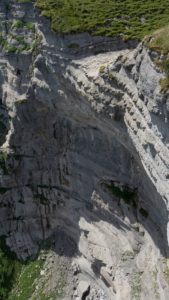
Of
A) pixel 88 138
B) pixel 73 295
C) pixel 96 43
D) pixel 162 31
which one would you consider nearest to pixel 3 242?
pixel 73 295

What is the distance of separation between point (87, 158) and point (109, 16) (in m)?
11.2

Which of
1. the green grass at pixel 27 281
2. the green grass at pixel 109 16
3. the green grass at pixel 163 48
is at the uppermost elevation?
the green grass at pixel 109 16

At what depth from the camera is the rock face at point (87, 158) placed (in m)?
29.1

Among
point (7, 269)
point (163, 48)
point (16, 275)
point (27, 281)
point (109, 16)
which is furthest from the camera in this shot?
point (7, 269)

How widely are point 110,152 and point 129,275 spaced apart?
912 centimetres

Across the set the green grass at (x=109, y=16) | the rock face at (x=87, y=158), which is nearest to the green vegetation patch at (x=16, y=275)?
the rock face at (x=87, y=158)

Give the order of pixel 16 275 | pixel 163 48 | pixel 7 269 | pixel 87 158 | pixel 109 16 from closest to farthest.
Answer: pixel 163 48
pixel 109 16
pixel 87 158
pixel 16 275
pixel 7 269

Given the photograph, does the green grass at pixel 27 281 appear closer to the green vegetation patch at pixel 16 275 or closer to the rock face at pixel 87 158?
the green vegetation patch at pixel 16 275

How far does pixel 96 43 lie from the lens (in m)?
34.8

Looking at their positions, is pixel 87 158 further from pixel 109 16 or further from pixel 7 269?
pixel 7 269

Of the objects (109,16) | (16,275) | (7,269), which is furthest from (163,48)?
(7,269)

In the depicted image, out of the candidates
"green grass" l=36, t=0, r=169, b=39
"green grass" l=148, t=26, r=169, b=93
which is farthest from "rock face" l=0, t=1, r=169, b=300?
"green grass" l=36, t=0, r=169, b=39

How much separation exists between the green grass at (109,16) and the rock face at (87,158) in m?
0.87

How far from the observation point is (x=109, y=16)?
37.0 meters
